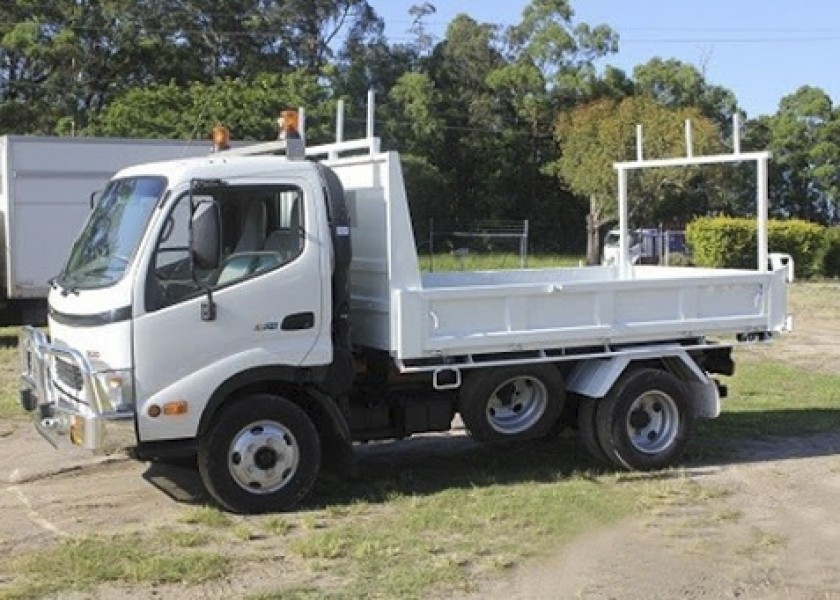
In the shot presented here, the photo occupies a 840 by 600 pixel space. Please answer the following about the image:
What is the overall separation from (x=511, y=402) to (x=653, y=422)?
49.3 inches

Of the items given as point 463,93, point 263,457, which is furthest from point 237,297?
point 463,93

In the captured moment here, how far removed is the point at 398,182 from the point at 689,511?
3.06m

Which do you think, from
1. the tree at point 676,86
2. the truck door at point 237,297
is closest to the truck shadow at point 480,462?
the truck door at point 237,297

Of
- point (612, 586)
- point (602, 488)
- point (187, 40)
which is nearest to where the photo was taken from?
point (612, 586)

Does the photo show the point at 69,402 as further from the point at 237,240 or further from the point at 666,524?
the point at 666,524

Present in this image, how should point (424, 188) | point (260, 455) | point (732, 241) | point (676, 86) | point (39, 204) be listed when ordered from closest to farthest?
point (260, 455), point (39, 204), point (732, 241), point (424, 188), point (676, 86)

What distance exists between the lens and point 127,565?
666cm

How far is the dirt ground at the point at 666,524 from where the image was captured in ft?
21.1

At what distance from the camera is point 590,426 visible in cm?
911

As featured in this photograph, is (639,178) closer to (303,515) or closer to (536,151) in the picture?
(536,151)

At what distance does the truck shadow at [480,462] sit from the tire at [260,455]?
0.28 m

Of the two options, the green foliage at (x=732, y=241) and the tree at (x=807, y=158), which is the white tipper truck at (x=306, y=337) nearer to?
the green foliage at (x=732, y=241)

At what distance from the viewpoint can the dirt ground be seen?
6426 millimetres

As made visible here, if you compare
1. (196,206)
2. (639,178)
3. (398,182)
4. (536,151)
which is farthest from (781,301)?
(536,151)
